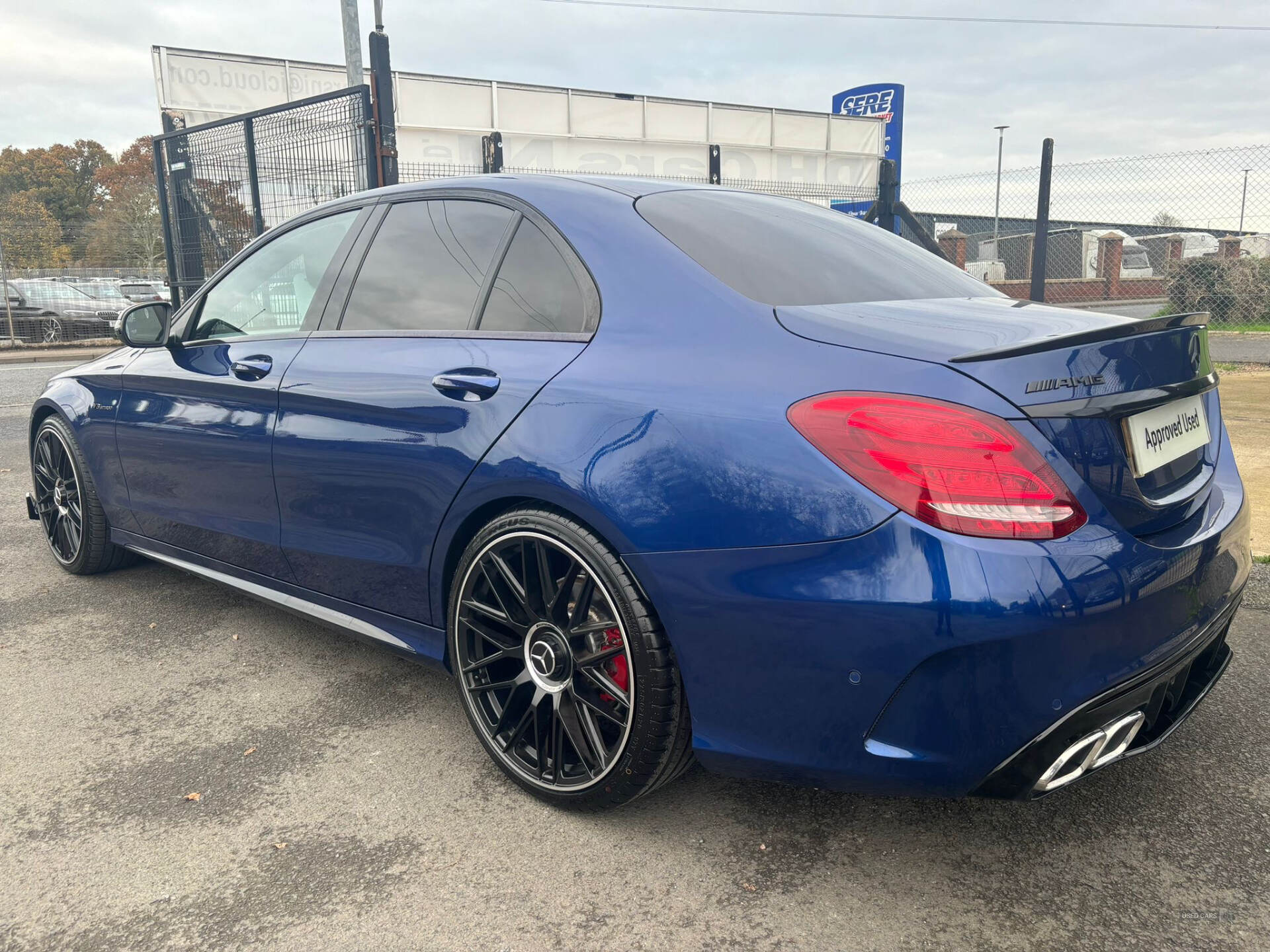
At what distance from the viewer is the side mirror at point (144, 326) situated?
3650mm

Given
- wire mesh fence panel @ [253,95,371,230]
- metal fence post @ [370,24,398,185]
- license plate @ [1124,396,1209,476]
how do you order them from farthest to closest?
wire mesh fence panel @ [253,95,371,230] < metal fence post @ [370,24,398,185] < license plate @ [1124,396,1209,476]

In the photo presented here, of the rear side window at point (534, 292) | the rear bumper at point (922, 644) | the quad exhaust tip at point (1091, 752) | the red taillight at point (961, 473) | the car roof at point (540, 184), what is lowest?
the quad exhaust tip at point (1091, 752)

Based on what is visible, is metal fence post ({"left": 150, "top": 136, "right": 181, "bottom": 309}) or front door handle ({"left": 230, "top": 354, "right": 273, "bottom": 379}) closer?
front door handle ({"left": 230, "top": 354, "right": 273, "bottom": 379})

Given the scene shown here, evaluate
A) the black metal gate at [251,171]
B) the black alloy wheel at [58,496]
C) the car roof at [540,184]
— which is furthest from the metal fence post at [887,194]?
the black alloy wheel at [58,496]

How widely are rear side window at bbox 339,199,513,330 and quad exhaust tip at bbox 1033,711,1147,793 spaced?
1.76m

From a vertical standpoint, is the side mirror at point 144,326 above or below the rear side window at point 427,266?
below

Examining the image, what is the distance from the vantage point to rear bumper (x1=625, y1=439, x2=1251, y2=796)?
1.71 metres

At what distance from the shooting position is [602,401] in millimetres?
2164

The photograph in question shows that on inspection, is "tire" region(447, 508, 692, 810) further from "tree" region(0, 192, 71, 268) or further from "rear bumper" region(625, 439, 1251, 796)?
"tree" region(0, 192, 71, 268)

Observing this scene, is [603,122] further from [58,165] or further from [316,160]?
[58,165]

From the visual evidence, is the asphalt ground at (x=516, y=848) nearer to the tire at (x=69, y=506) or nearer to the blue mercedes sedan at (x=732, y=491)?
the blue mercedes sedan at (x=732, y=491)

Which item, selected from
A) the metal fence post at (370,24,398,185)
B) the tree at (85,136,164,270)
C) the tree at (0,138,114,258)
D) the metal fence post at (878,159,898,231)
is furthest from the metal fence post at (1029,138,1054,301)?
the tree at (0,138,114,258)

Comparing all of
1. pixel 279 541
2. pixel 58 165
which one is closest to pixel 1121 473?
pixel 279 541

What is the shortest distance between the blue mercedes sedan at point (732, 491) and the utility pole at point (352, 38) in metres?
8.88
